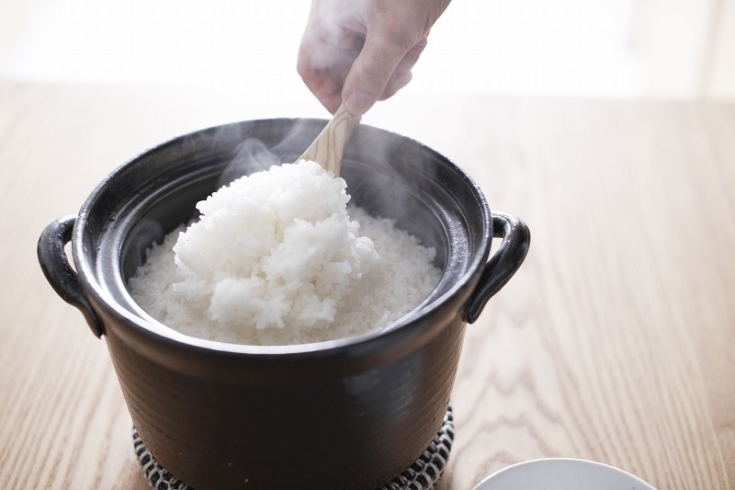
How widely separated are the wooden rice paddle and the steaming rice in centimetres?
5

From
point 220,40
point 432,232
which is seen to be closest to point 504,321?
point 432,232

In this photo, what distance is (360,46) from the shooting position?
153 cm

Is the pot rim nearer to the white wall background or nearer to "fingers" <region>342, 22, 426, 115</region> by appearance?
"fingers" <region>342, 22, 426, 115</region>

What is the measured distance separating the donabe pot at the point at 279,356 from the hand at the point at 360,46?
0.10 metres

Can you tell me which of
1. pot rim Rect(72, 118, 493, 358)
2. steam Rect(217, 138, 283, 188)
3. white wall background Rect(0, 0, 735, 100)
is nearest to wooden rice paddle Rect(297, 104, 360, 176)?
steam Rect(217, 138, 283, 188)

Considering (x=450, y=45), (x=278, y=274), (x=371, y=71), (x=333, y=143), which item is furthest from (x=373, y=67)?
(x=450, y=45)

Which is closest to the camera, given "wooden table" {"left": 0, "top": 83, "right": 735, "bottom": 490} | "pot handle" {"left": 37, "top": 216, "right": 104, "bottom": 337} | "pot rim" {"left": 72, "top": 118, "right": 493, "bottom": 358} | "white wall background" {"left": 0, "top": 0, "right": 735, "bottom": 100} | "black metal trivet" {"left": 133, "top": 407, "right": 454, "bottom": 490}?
"pot rim" {"left": 72, "top": 118, "right": 493, "bottom": 358}

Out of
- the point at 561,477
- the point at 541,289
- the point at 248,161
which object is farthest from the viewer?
the point at 541,289

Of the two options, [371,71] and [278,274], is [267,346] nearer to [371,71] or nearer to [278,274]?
[278,274]

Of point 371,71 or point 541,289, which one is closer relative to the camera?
point 371,71

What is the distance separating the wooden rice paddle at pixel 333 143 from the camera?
4.18ft

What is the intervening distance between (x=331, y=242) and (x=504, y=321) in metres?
0.67

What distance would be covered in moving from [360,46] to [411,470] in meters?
0.85

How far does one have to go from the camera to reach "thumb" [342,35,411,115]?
1.25 meters
